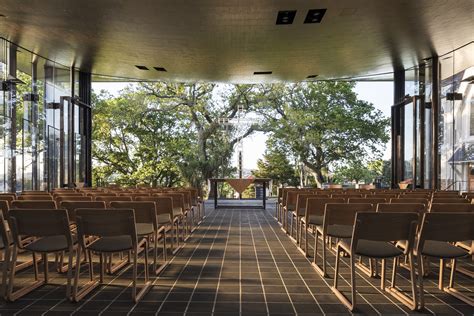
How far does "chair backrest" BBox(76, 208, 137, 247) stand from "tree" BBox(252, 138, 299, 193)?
16455mm

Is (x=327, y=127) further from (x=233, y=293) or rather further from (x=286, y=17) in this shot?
(x=233, y=293)

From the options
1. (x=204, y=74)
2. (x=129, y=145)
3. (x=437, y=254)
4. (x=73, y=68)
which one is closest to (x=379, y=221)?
(x=437, y=254)

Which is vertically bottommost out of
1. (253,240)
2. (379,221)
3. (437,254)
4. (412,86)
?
(253,240)

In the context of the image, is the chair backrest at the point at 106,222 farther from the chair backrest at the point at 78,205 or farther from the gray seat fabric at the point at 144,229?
the chair backrest at the point at 78,205

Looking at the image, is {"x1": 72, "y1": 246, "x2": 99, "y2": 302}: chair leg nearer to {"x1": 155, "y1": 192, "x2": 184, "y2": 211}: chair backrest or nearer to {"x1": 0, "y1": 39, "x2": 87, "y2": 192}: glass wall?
{"x1": 155, "y1": 192, "x2": 184, "y2": 211}: chair backrest

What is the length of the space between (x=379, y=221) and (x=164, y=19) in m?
6.82

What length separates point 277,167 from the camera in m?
19.8

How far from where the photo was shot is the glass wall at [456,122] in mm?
10828

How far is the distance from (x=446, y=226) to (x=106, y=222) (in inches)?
107

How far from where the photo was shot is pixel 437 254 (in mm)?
3041

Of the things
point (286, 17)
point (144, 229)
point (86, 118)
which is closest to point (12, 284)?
point (144, 229)

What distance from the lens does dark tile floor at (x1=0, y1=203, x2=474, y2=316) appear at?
294cm

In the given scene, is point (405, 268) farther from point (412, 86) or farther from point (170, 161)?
point (170, 161)

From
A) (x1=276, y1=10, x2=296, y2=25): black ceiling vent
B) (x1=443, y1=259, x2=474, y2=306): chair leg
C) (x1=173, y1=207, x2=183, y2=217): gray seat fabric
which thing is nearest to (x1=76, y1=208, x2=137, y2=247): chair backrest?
(x1=173, y1=207, x2=183, y2=217): gray seat fabric
